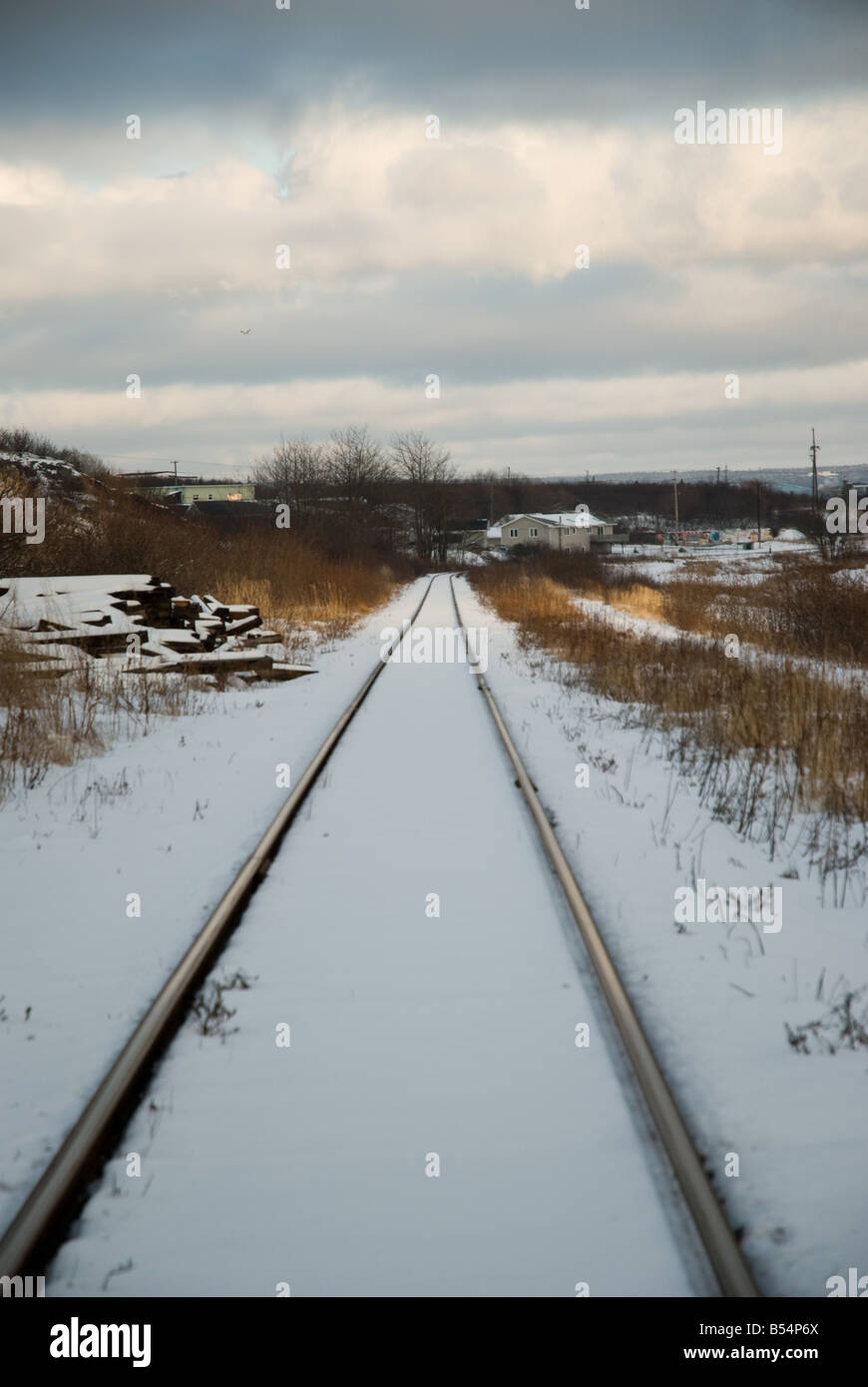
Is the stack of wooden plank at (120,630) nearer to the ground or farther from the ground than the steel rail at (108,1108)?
farther from the ground

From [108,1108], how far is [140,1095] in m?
0.23

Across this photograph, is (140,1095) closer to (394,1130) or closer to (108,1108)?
(108,1108)

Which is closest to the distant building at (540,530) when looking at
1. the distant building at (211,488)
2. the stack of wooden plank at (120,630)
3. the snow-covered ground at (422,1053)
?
the distant building at (211,488)

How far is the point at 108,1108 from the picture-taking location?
2.98 meters

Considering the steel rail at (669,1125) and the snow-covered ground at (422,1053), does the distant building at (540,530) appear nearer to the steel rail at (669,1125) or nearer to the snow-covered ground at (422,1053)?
the snow-covered ground at (422,1053)

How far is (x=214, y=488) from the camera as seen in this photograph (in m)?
130

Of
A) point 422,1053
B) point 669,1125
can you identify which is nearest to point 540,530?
point 422,1053

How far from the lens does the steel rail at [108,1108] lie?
2.45m

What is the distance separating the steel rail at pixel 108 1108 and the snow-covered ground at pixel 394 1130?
64 millimetres

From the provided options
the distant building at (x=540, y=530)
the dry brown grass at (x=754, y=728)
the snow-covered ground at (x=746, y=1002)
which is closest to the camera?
the snow-covered ground at (x=746, y=1002)

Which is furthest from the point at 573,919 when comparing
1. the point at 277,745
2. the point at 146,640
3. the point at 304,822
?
the point at 146,640

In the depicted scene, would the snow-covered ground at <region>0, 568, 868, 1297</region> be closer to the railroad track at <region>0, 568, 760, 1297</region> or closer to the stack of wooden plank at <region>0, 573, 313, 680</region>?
the railroad track at <region>0, 568, 760, 1297</region>
